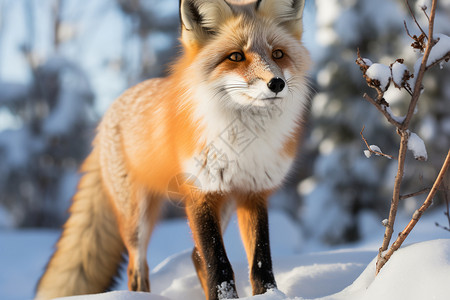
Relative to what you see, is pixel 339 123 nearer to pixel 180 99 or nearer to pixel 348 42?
pixel 348 42

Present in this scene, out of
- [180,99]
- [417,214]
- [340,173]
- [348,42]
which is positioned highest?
[348,42]

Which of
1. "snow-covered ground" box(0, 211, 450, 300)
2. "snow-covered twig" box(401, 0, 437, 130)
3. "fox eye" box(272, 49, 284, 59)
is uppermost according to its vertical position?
"fox eye" box(272, 49, 284, 59)

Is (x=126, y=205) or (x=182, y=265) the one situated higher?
(x=126, y=205)

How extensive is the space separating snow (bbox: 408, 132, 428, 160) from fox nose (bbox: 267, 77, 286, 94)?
23.6 inches

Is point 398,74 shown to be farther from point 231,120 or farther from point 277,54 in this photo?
point 231,120

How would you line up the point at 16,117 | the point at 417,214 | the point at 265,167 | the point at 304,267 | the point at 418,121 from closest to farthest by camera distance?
the point at 417,214 < the point at 265,167 < the point at 304,267 < the point at 418,121 < the point at 16,117

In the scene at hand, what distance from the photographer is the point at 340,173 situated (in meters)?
8.88

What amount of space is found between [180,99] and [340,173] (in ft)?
22.7

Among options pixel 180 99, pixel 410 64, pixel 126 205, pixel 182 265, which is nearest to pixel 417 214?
pixel 180 99

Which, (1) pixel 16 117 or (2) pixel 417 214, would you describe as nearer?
(2) pixel 417 214

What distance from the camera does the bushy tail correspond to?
11.0ft

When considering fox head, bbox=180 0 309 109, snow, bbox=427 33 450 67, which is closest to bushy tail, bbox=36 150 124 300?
fox head, bbox=180 0 309 109

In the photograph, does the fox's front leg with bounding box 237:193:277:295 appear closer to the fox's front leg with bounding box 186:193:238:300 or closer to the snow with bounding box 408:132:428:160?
the fox's front leg with bounding box 186:193:238:300

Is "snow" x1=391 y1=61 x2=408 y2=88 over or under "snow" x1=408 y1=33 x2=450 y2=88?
under
